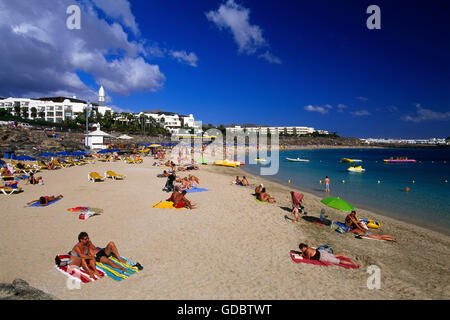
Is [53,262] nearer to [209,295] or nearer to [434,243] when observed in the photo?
[209,295]

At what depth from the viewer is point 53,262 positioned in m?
4.74

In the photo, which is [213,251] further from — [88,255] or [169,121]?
[169,121]

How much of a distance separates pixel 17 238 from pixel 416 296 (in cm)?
856

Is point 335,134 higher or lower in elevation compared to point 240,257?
higher

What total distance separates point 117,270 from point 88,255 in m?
0.64

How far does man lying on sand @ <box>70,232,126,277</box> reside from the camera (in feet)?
14.5

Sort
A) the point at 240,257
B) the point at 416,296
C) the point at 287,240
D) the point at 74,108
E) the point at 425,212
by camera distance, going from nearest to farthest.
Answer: the point at 416,296 < the point at 240,257 < the point at 287,240 < the point at 425,212 < the point at 74,108

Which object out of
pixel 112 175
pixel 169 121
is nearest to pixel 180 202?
pixel 112 175

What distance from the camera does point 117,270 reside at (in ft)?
14.8

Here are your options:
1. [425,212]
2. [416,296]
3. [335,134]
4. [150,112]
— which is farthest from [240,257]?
[335,134]

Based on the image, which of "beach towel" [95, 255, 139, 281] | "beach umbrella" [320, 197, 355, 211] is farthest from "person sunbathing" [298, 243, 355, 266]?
"beach towel" [95, 255, 139, 281]

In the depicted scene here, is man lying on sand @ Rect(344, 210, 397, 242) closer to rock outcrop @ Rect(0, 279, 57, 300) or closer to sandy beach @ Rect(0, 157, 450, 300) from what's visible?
sandy beach @ Rect(0, 157, 450, 300)

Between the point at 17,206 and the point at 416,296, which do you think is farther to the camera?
the point at 17,206
